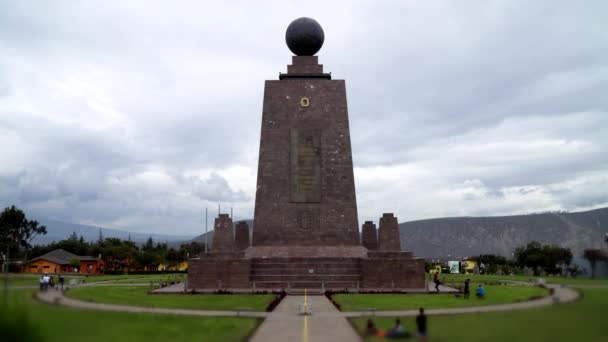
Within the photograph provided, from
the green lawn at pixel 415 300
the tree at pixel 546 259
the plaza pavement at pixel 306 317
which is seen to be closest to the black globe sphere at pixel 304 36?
the green lawn at pixel 415 300

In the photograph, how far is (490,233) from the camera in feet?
525

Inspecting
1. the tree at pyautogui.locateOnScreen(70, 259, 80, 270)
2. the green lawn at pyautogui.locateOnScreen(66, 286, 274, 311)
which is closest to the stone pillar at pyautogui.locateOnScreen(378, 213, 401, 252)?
the green lawn at pyautogui.locateOnScreen(66, 286, 274, 311)

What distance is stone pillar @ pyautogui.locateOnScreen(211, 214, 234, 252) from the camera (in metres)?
33.7

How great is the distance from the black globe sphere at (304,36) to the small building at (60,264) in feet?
122

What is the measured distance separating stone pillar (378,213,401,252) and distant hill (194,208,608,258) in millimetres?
108364

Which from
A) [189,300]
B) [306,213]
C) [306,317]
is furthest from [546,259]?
[306,317]

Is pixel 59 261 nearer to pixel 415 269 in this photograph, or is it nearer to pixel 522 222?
pixel 415 269

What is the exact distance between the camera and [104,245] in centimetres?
7062

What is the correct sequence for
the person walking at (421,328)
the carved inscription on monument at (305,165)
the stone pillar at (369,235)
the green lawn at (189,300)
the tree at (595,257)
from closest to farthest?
the person walking at (421,328), the tree at (595,257), the green lawn at (189,300), the carved inscription on monument at (305,165), the stone pillar at (369,235)

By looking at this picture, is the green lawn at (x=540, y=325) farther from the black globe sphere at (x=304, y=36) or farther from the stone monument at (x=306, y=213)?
the black globe sphere at (x=304, y=36)

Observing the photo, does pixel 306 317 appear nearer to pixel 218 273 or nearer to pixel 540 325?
pixel 540 325

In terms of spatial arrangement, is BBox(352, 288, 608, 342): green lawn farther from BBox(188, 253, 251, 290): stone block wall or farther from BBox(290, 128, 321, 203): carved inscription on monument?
BBox(290, 128, 321, 203): carved inscription on monument

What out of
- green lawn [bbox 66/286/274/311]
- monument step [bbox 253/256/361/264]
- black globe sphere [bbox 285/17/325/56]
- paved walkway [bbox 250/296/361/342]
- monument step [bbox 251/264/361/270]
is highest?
black globe sphere [bbox 285/17/325/56]

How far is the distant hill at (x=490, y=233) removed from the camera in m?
147
